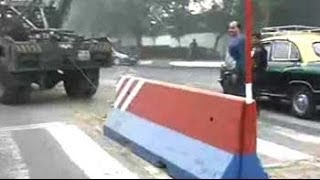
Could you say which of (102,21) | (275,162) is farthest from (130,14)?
(275,162)

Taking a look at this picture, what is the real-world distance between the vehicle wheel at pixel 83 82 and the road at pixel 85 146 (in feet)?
5.78

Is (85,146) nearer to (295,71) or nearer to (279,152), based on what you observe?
(279,152)

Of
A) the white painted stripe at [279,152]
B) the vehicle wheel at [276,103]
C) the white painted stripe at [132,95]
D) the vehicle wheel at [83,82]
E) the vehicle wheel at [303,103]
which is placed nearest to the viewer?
the white painted stripe at [279,152]

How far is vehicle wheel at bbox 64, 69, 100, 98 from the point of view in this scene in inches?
653

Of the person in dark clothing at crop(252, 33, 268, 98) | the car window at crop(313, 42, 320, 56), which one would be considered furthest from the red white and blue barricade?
the car window at crop(313, 42, 320, 56)

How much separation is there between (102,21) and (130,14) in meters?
2.91

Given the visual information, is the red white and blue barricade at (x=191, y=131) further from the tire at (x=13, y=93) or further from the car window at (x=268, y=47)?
the tire at (x=13, y=93)

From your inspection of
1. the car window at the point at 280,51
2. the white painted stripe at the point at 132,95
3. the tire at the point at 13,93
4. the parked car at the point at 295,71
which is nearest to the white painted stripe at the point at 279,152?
the white painted stripe at the point at 132,95

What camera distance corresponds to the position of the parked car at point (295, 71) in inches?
493

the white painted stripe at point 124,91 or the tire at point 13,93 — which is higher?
the white painted stripe at point 124,91

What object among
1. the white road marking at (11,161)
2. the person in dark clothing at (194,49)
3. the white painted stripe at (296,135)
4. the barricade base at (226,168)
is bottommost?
the person in dark clothing at (194,49)

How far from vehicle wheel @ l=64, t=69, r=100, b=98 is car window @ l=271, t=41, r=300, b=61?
16.3ft

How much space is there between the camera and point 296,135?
10617mm

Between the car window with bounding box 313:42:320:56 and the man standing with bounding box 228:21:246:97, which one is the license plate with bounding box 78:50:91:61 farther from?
the car window with bounding box 313:42:320:56
